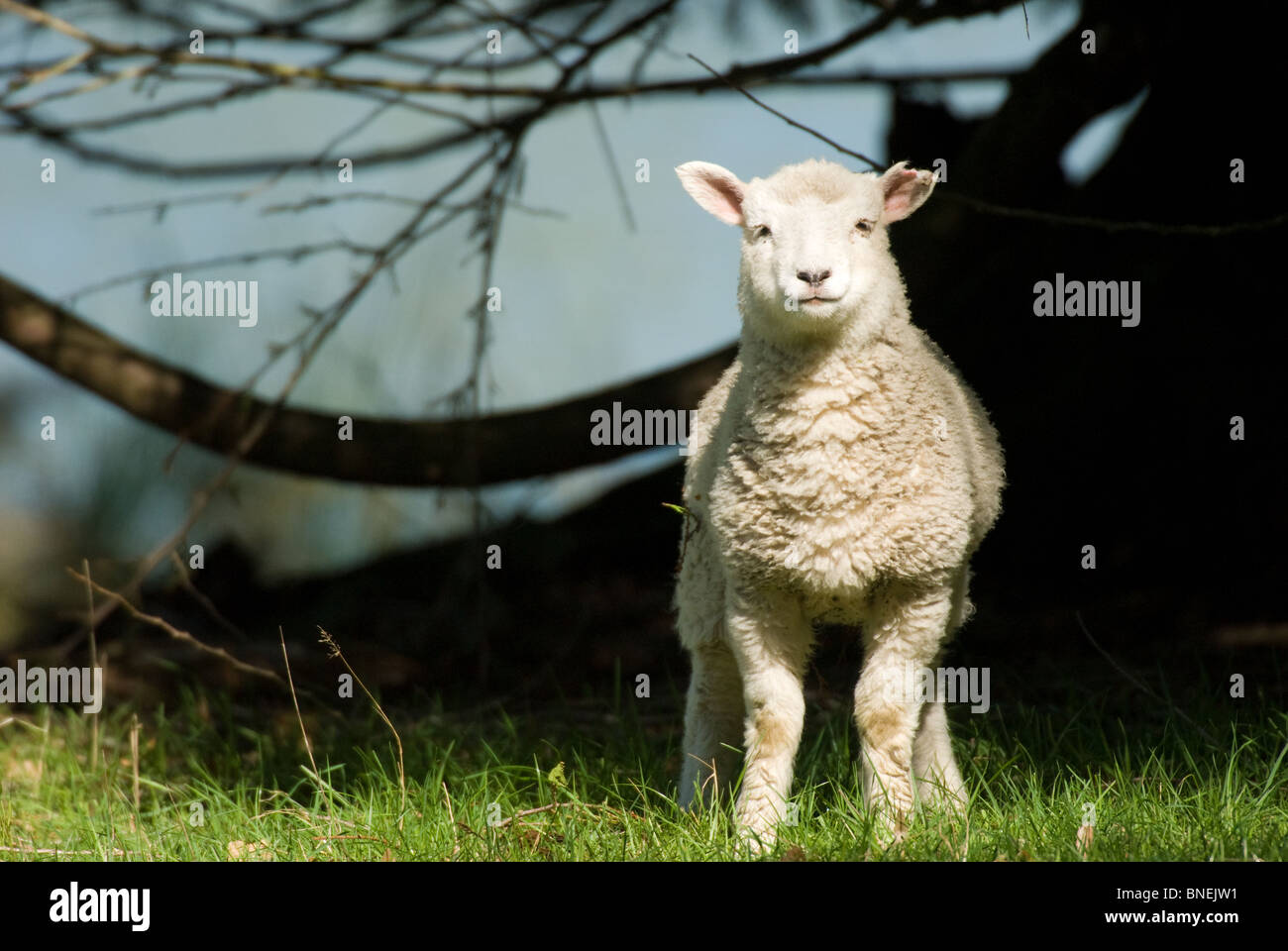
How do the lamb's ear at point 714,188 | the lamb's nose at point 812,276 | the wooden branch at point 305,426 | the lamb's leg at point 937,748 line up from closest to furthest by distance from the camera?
the lamb's nose at point 812,276 → the lamb's ear at point 714,188 → the lamb's leg at point 937,748 → the wooden branch at point 305,426

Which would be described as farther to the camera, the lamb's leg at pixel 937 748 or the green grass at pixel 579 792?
the lamb's leg at pixel 937 748

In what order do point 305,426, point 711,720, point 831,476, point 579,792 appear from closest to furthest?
point 831,476
point 711,720
point 579,792
point 305,426

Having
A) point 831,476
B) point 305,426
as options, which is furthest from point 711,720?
point 305,426

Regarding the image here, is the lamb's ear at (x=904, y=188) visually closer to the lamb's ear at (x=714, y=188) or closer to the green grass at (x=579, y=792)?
the lamb's ear at (x=714, y=188)

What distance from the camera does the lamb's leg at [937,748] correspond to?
10.4 ft

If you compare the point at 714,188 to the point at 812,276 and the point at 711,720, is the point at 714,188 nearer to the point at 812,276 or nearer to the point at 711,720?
the point at 812,276

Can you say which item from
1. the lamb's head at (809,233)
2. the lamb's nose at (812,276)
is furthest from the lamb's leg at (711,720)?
the lamb's nose at (812,276)

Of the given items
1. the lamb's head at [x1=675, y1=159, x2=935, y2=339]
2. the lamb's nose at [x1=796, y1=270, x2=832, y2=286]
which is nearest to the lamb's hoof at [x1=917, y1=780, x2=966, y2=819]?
the lamb's head at [x1=675, y1=159, x2=935, y2=339]

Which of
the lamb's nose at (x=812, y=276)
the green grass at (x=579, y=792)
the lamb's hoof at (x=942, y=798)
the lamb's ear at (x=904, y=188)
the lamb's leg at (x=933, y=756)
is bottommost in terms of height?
the green grass at (x=579, y=792)

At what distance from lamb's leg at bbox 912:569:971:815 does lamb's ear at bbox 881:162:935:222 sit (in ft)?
2.93

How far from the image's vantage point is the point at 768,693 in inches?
115

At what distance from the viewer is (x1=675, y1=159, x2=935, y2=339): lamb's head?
2732 mm

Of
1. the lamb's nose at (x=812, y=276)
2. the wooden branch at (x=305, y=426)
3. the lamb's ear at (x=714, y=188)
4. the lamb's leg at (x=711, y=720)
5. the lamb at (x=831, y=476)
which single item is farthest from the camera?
the wooden branch at (x=305, y=426)

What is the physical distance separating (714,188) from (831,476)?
0.73 metres
